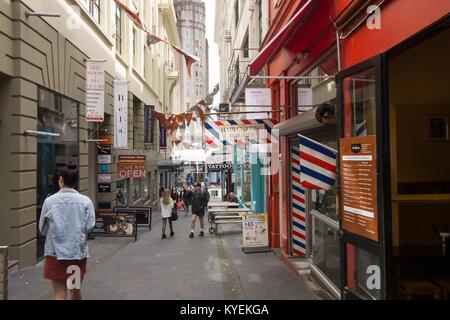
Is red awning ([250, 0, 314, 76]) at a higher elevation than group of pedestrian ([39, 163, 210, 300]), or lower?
higher

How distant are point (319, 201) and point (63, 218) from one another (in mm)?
4929

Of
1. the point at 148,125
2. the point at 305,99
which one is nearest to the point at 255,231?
the point at 305,99

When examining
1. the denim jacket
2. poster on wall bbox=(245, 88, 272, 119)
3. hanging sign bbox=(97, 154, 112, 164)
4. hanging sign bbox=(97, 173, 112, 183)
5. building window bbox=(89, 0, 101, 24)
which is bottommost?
the denim jacket

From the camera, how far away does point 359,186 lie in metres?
4.53

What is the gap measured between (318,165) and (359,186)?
1098 millimetres

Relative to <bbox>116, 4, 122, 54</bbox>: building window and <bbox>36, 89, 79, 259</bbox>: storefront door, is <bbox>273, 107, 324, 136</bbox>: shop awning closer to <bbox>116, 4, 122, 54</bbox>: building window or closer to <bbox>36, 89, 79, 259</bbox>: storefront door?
<bbox>36, 89, 79, 259</bbox>: storefront door

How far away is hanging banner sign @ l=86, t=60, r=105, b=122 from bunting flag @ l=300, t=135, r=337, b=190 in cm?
860

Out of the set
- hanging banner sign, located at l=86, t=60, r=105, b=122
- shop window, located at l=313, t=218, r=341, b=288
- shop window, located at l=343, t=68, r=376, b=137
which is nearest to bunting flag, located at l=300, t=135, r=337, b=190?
shop window, located at l=343, t=68, r=376, b=137

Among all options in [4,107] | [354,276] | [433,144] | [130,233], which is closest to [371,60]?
[354,276]

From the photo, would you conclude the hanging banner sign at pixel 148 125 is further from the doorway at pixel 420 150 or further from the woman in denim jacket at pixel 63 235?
the woman in denim jacket at pixel 63 235

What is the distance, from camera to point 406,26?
4.30m

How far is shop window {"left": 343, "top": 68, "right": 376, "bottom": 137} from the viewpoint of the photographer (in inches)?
179

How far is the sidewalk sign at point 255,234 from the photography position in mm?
11016
